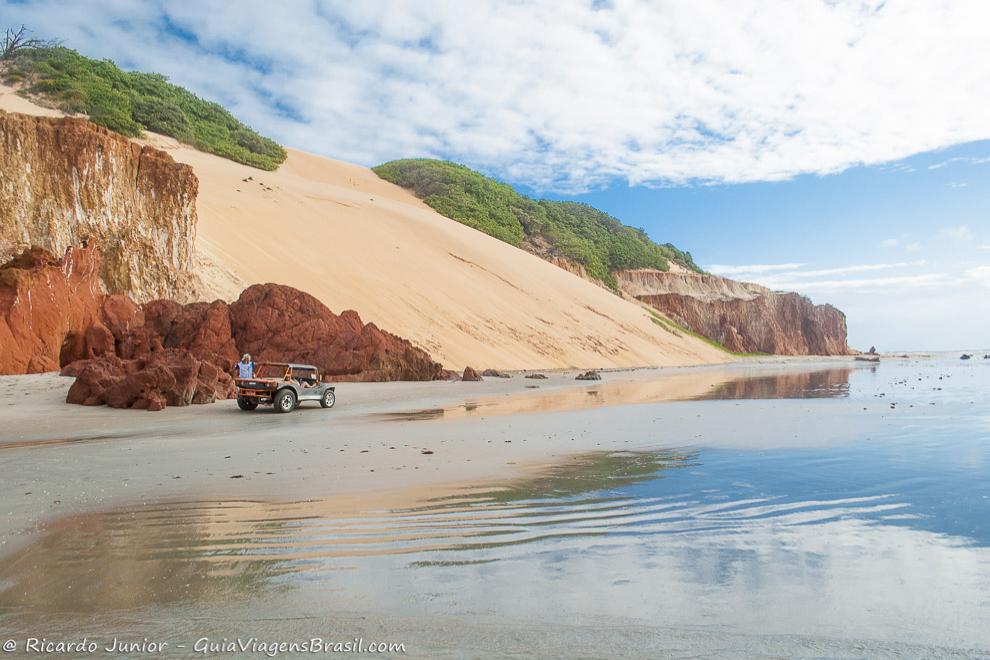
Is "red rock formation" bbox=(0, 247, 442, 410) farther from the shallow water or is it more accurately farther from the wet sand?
the shallow water

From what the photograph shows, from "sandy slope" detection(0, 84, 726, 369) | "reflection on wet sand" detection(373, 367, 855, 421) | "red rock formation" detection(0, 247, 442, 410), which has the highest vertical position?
"sandy slope" detection(0, 84, 726, 369)

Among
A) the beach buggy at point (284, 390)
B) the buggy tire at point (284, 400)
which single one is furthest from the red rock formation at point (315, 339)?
the buggy tire at point (284, 400)

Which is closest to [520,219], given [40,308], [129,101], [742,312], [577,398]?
[742,312]

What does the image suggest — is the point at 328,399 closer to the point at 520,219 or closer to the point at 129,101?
the point at 129,101

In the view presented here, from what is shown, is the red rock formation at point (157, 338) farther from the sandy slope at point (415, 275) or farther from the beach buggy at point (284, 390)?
the sandy slope at point (415, 275)

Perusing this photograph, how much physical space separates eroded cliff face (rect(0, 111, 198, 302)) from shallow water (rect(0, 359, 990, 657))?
766 inches

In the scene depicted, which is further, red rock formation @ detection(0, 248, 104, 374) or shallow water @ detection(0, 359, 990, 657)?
red rock formation @ detection(0, 248, 104, 374)

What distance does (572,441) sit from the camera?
10.4 metres

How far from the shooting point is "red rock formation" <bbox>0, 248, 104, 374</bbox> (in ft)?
57.5

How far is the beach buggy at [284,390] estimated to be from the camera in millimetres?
14906

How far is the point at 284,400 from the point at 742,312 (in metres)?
77.6

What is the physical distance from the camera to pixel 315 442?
33.7 ft

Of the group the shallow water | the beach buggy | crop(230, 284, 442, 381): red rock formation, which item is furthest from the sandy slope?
the shallow water

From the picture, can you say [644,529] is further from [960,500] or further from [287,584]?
[960,500]
